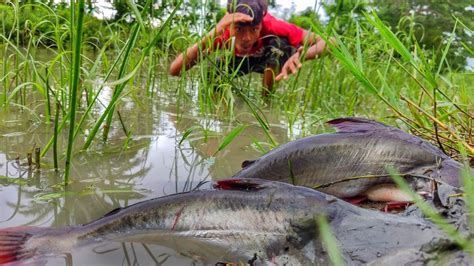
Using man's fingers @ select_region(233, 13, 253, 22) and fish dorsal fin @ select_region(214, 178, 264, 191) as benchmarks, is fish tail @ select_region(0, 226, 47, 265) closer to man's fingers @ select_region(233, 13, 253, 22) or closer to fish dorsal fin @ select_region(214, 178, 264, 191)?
fish dorsal fin @ select_region(214, 178, 264, 191)

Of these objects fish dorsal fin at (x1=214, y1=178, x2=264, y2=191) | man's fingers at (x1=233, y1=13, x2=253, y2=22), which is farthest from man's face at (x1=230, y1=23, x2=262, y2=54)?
fish dorsal fin at (x1=214, y1=178, x2=264, y2=191)

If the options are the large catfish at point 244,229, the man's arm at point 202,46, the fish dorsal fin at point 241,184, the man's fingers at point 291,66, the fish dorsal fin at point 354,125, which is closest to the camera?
the large catfish at point 244,229

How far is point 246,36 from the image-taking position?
511 cm

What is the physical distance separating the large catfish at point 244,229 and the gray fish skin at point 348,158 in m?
0.48

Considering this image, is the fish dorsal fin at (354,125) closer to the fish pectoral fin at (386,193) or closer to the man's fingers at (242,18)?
the fish pectoral fin at (386,193)

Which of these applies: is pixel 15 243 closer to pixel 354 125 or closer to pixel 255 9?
pixel 354 125

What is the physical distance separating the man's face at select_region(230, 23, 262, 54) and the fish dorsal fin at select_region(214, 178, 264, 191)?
12.2 feet

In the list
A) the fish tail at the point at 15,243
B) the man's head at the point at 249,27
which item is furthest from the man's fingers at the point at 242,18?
the fish tail at the point at 15,243

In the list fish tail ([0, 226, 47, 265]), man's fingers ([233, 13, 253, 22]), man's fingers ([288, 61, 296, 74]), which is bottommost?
fish tail ([0, 226, 47, 265])

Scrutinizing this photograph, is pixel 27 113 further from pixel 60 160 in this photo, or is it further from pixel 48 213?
pixel 48 213

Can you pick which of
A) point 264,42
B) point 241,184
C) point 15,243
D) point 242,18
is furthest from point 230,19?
point 15,243

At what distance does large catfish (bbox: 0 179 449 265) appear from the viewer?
1103 mm

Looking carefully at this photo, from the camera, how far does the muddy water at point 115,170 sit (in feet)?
4.61

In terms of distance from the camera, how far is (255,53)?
5441 mm
